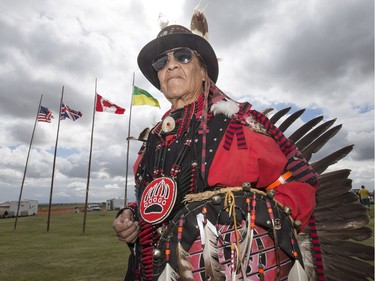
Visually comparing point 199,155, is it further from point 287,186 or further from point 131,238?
point 131,238

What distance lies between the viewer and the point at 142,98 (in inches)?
782

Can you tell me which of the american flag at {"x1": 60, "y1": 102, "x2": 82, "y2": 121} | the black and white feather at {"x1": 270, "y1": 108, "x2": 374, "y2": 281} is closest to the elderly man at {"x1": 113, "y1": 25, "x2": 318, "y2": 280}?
the black and white feather at {"x1": 270, "y1": 108, "x2": 374, "y2": 281}

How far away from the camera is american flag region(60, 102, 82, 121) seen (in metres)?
22.0

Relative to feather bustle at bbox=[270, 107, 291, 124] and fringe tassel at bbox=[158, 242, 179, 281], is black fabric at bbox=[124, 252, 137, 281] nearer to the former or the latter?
fringe tassel at bbox=[158, 242, 179, 281]

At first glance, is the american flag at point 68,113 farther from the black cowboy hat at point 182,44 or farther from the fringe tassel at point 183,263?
the fringe tassel at point 183,263

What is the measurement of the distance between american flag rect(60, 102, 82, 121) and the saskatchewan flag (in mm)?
5166

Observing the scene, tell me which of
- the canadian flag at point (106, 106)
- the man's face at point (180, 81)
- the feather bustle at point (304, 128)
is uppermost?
the canadian flag at point (106, 106)

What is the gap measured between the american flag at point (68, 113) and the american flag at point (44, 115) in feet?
4.79

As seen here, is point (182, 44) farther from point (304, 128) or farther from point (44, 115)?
point (44, 115)

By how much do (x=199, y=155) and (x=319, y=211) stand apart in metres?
1.39

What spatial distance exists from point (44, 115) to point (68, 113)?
7.47 ft

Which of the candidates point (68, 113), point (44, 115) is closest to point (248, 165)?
point (68, 113)

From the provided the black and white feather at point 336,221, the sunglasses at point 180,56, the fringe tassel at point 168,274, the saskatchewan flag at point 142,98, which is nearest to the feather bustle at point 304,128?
the black and white feather at point 336,221

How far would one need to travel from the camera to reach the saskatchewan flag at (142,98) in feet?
64.6
